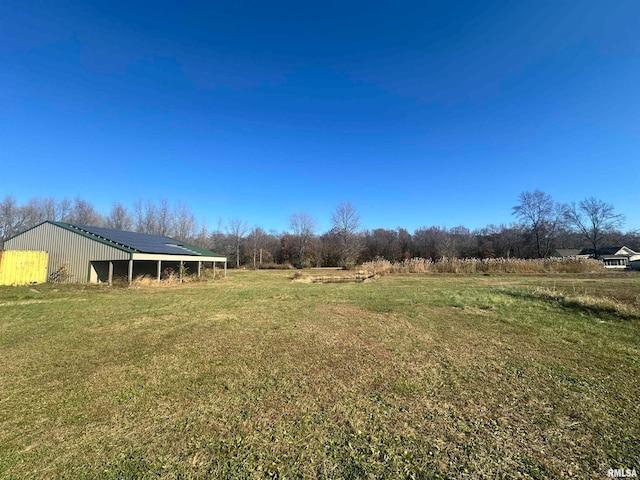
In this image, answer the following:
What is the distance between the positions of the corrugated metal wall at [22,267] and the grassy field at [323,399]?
12567 millimetres

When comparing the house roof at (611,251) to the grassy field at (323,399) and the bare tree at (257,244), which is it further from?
the grassy field at (323,399)

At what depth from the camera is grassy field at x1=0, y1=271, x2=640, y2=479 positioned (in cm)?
214

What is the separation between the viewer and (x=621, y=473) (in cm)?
201

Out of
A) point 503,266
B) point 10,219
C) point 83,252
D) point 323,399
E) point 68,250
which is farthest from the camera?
A: point 10,219

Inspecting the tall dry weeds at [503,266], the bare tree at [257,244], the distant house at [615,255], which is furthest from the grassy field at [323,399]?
the distant house at [615,255]

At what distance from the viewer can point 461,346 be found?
4.68m

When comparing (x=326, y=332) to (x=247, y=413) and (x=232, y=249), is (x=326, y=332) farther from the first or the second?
(x=232, y=249)

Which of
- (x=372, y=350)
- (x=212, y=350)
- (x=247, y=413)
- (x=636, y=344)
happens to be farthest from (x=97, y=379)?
(x=636, y=344)

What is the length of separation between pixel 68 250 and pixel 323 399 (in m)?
20.3

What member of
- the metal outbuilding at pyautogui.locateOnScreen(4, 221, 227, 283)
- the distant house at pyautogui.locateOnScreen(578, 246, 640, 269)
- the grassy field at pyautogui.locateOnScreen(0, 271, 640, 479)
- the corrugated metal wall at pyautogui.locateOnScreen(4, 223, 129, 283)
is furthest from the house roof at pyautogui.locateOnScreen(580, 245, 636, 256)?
the corrugated metal wall at pyautogui.locateOnScreen(4, 223, 129, 283)

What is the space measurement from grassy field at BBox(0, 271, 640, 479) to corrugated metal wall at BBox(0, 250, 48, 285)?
12567mm

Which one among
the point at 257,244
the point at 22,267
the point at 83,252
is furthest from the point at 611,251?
the point at 22,267

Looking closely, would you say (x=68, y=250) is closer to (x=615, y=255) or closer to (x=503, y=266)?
(x=503, y=266)

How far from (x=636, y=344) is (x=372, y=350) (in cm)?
440
